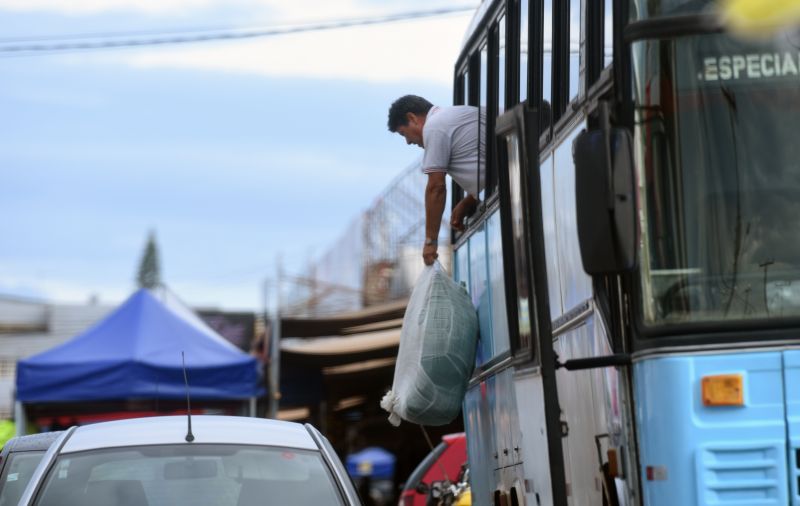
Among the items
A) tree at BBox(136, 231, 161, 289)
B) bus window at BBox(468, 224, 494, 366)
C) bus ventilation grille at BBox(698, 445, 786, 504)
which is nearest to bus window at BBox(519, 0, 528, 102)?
bus window at BBox(468, 224, 494, 366)

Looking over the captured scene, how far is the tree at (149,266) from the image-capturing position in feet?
398

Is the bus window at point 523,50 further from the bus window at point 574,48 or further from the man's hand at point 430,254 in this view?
the man's hand at point 430,254

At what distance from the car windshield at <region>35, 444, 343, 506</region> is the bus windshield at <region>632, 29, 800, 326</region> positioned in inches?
71.6

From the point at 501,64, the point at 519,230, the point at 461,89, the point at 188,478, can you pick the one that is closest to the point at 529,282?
the point at 519,230

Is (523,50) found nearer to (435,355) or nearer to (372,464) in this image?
(435,355)

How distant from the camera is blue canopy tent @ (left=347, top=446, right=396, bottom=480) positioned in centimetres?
2933

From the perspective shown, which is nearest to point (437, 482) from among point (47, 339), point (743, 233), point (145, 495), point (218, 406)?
point (218, 406)

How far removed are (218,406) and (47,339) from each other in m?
37.8

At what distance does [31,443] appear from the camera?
27.3 ft

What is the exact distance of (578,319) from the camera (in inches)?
220

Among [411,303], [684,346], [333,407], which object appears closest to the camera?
[684,346]

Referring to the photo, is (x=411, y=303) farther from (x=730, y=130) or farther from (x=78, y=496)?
(x=730, y=130)

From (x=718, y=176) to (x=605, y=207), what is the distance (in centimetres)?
60

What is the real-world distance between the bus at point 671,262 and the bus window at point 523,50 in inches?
57.9
